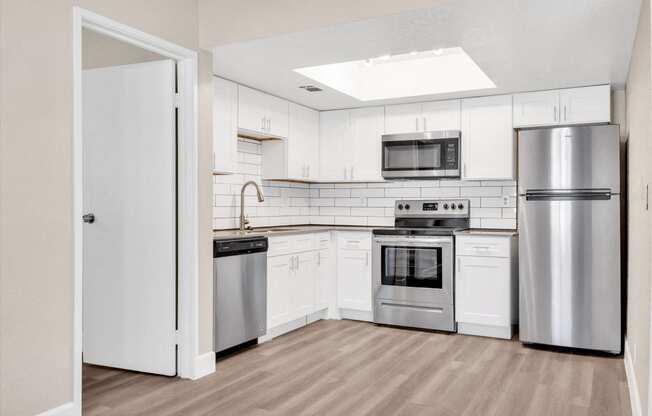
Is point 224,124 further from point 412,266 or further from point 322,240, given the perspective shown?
point 412,266

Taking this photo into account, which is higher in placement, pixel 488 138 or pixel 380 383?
pixel 488 138

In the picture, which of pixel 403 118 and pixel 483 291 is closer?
pixel 483 291

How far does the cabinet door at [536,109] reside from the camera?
4516 mm

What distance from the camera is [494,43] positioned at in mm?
3262

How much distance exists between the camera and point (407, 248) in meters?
4.84

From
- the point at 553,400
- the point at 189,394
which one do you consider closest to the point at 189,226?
the point at 189,394

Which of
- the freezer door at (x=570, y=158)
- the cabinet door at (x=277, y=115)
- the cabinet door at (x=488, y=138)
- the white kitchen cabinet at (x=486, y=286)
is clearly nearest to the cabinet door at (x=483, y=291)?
the white kitchen cabinet at (x=486, y=286)

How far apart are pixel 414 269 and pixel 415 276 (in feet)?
0.21

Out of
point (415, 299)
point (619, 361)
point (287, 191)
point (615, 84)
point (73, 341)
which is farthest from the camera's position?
point (287, 191)

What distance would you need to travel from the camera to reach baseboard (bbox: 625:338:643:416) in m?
2.66

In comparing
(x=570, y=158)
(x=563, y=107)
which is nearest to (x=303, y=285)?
(x=570, y=158)

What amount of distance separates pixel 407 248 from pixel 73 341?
3.00 meters

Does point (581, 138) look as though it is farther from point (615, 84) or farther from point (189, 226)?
point (189, 226)

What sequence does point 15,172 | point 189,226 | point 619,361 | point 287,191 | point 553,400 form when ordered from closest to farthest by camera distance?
point 15,172 < point 553,400 < point 189,226 < point 619,361 < point 287,191
